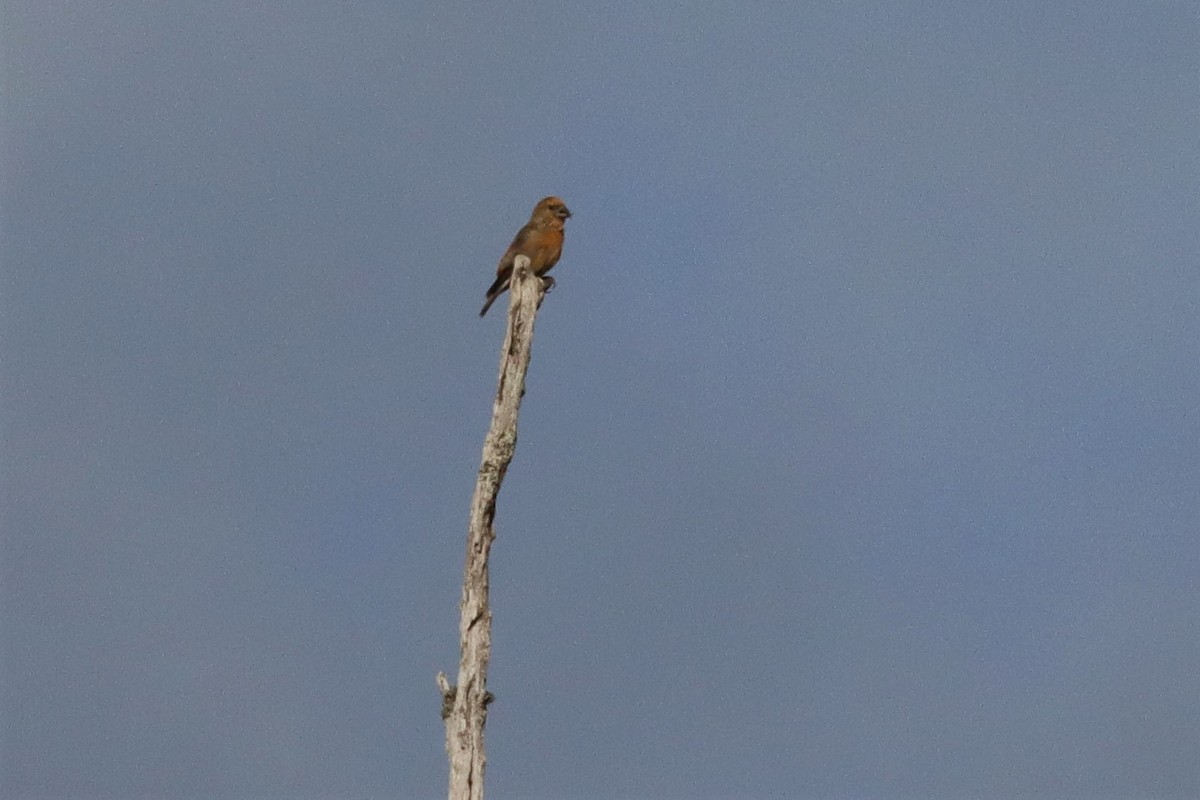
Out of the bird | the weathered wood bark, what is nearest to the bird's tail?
the bird

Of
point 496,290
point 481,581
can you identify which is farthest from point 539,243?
point 481,581

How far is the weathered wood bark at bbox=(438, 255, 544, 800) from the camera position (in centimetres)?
1158

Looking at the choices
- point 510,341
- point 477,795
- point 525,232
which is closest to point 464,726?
point 477,795

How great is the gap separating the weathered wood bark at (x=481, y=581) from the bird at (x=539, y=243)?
3.27 metres

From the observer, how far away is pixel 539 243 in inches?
643

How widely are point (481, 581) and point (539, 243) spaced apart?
17.0 feet

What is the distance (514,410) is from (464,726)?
228 cm

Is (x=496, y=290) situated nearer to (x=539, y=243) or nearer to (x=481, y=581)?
(x=539, y=243)

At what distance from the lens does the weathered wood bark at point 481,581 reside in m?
11.6

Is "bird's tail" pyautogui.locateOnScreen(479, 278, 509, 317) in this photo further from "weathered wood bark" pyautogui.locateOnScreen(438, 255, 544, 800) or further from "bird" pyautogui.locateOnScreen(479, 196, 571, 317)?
"weathered wood bark" pyautogui.locateOnScreen(438, 255, 544, 800)

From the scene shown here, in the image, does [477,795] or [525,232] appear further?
[525,232]

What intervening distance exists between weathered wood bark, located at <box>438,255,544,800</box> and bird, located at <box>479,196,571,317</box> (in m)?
3.27

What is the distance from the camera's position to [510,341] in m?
12.7

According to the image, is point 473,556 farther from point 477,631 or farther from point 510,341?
point 510,341
